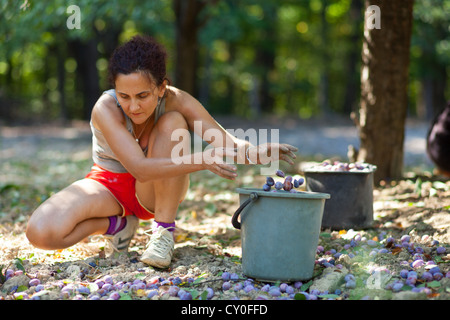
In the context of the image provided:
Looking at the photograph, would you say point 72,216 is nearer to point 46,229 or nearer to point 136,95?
point 46,229

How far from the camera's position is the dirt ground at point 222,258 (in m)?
2.16

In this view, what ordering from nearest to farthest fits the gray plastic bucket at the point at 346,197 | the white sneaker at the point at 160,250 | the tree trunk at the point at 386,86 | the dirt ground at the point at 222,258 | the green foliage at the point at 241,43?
the dirt ground at the point at 222,258 → the white sneaker at the point at 160,250 → the gray plastic bucket at the point at 346,197 → the tree trunk at the point at 386,86 → the green foliage at the point at 241,43

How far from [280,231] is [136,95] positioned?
39.3 inches

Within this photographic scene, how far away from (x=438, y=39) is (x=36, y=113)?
516 inches

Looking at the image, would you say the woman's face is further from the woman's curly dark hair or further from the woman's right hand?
the woman's right hand

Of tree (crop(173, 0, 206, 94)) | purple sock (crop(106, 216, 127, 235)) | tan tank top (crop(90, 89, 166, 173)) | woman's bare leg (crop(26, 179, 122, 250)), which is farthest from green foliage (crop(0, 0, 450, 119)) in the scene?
purple sock (crop(106, 216, 127, 235))

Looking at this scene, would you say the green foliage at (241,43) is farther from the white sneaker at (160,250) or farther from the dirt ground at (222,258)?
the white sneaker at (160,250)

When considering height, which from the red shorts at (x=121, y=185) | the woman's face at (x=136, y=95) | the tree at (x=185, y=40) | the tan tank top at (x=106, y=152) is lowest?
the red shorts at (x=121, y=185)

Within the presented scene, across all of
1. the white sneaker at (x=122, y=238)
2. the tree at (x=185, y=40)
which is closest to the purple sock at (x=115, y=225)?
the white sneaker at (x=122, y=238)

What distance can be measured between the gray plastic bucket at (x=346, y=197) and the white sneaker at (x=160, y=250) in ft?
3.65

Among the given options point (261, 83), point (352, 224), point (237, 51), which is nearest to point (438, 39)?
point (261, 83)

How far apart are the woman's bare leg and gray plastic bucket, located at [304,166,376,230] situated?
1346 millimetres

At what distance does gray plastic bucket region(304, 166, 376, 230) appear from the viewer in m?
3.19

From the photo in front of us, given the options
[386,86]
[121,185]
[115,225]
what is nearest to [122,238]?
[115,225]
